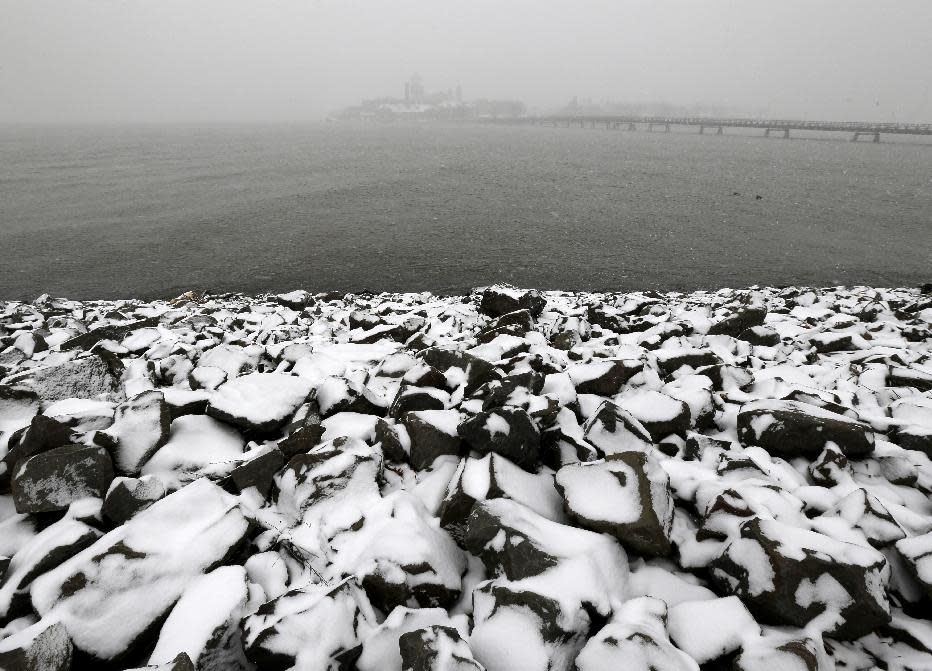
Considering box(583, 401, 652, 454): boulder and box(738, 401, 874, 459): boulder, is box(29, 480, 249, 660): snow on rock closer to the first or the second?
box(583, 401, 652, 454): boulder

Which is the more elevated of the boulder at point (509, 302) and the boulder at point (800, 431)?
the boulder at point (800, 431)

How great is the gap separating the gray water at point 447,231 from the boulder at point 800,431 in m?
12.0

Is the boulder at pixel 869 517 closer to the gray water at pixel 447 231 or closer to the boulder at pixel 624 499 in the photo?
the boulder at pixel 624 499

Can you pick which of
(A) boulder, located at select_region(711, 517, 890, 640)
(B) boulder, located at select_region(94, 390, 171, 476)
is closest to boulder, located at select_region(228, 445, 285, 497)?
(B) boulder, located at select_region(94, 390, 171, 476)

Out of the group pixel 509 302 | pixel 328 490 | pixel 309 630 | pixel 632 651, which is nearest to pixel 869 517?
pixel 632 651

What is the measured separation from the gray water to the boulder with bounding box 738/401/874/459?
12035mm

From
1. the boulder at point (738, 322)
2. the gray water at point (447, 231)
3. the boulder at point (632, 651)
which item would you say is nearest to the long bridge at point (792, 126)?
the gray water at point (447, 231)

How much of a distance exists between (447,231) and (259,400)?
63.3 ft

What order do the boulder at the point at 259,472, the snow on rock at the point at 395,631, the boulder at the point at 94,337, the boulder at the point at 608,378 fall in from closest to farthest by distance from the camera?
the snow on rock at the point at 395,631 < the boulder at the point at 259,472 < the boulder at the point at 608,378 < the boulder at the point at 94,337

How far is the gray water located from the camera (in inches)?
657

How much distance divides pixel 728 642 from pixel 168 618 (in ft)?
8.79

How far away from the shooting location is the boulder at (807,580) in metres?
2.15

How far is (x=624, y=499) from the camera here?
2.69 m

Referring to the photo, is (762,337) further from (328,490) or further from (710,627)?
(328,490)
